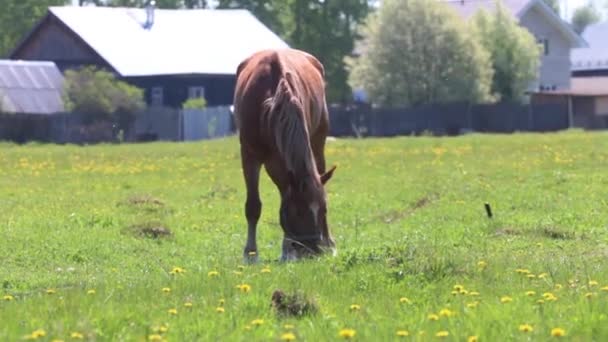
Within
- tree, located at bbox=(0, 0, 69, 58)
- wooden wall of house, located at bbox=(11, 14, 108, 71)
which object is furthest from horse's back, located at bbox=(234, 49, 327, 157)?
tree, located at bbox=(0, 0, 69, 58)

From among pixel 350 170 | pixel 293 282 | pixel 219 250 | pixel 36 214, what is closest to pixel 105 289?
pixel 293 282

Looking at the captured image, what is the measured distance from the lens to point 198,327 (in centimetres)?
820

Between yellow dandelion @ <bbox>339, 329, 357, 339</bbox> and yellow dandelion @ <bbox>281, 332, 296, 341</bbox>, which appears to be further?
yellow dandelion @ <bbox>339, 329, 357, 339</bbox>

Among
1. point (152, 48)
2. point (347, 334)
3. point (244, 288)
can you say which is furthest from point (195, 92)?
point (347, 334)

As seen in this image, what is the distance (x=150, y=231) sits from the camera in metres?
17.5

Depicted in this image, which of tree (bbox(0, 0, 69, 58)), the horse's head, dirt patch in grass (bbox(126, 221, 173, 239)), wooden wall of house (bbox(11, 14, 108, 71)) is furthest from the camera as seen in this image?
tree (bbox(0, 0, 69, 58))

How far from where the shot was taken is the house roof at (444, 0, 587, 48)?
3354 inches

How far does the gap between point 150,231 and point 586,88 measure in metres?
72.0

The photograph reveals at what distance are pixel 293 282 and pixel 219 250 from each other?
5.46m

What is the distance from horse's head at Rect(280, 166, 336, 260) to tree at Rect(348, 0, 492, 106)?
2293 inches

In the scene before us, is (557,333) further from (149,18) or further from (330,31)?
(330,31)

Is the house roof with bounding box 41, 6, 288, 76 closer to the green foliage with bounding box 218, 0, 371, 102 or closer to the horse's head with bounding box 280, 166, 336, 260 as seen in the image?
the green foliage with bounding box 218, 0, 371, 102

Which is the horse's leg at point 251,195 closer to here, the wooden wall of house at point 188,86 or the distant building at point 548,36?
the wooden wall of house at point 188,86

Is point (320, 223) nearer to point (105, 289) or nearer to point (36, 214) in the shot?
point (105, 289)
